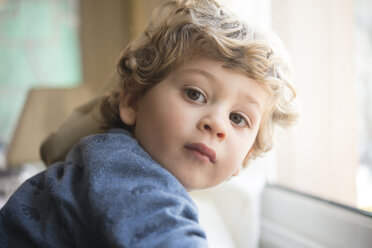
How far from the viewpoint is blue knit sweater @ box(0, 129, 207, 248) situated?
454mm

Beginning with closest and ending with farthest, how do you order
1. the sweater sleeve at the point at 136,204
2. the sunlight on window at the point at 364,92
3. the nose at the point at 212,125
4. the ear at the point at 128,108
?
the sweater sleeve at the point at 136,204 < the nose at the point at 212,125 < the ear at the point at 128,108 < the sunlight on window at the point at 364,92

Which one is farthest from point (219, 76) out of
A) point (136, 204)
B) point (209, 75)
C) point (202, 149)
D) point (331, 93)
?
point (331, 93)

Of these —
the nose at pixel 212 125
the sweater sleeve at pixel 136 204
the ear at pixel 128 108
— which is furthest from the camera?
the ear at pixel 128 108

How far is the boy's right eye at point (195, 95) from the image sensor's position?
623 millimetres

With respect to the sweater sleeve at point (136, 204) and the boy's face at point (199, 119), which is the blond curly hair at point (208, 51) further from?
the sweater sleeve at point (136, 204)

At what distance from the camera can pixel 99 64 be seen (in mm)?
2982

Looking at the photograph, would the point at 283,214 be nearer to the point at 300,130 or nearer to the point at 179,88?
the point at 300,130

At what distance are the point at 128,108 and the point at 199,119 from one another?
0.63 feet

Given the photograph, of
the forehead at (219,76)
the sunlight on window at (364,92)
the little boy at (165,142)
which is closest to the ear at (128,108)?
the little boy at (165,142)

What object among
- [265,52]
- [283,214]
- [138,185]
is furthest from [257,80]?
[283,214]

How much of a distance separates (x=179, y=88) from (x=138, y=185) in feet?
0.69

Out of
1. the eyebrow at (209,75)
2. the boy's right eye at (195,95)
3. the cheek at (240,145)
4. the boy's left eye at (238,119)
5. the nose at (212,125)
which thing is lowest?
the cheek at (240,145)

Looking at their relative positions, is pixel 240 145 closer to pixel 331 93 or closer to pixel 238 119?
pixel 238 119

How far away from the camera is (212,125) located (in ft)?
1.96
